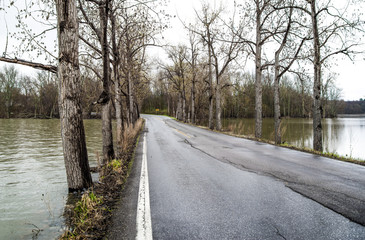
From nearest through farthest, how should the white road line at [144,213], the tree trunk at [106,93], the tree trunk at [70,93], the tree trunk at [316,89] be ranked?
1. the white road line at [144,213]
2. the tree trunk at [70,93]
3. the tree trunk at [106,93]
4. the tree trunk at [316,89]

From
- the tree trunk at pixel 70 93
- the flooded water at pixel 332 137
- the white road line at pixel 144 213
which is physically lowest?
the flooded water at pixel 332 137

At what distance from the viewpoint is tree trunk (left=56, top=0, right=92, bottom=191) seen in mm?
4324

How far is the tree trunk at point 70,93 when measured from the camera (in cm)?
432

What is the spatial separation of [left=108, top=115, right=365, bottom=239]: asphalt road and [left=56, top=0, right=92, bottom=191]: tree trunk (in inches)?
52.0

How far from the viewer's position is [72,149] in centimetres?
452

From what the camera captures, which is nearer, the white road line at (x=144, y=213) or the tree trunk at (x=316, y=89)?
the white road line at (x=144, y=213)

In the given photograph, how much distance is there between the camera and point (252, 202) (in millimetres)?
3754

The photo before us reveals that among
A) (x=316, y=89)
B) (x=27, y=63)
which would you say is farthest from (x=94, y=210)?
(x=316, y=89)

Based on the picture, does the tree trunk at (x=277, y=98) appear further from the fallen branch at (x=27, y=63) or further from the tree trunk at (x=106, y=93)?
the fallen branch at (x=27, y=63)

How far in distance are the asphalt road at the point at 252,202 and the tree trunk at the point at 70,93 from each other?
4.33 feet

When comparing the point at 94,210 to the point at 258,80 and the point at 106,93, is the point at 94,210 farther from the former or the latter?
the point at 258,80

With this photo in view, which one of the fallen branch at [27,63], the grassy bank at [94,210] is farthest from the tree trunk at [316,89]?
the fallen branch at [27,63]

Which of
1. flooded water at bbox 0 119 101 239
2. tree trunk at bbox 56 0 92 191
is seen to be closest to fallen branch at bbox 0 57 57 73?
tree trunk at bbox 56 0 92 191

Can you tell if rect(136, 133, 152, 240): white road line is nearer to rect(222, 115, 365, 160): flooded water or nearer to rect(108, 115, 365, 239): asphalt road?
rect(108, 115, 365, 239): asphalt road
